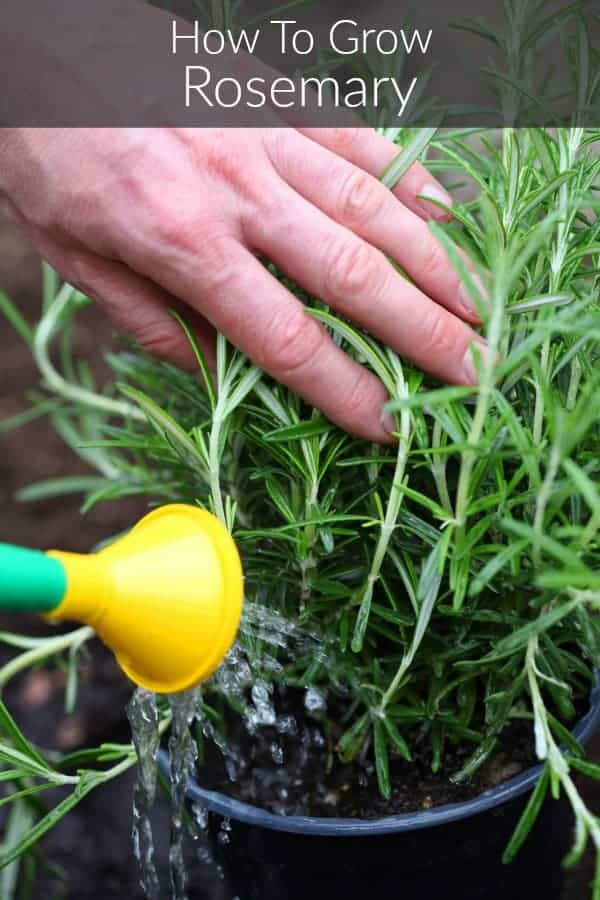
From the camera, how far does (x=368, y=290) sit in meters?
0.98

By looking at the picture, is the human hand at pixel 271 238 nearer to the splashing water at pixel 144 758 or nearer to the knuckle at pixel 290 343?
the knuckle at pixel 290 343

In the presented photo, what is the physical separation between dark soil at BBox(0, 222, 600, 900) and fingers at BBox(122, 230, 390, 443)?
426 millimetres

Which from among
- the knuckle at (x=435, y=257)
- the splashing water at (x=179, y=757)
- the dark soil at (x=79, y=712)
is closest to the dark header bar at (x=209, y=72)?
the knuckle at (x=435, y=257)

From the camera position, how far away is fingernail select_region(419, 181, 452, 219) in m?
1.07

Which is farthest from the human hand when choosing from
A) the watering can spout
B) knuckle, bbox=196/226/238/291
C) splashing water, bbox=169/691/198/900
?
splashing water, bbox=169/691/198/900

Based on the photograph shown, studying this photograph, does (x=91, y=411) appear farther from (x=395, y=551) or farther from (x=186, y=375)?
(x=395, y=551)

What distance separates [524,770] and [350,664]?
8.2 inches

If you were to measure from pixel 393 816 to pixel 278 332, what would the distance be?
1.54 feet

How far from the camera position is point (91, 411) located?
67.0 inches

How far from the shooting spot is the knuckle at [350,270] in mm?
979

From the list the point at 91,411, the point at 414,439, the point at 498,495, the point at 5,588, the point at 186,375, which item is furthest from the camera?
the point at 91,411

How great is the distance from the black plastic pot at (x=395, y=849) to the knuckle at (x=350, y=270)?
1.56 ft

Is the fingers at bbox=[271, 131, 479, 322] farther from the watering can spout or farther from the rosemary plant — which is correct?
the watering can spout

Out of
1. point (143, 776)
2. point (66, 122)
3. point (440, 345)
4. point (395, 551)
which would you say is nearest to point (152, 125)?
point (66, 122)
